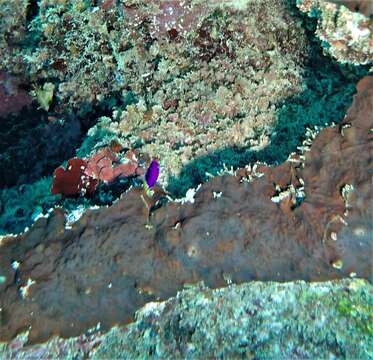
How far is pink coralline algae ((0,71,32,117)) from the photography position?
529 centimetres

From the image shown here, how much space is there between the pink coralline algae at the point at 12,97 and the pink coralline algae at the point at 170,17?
6.63 ft

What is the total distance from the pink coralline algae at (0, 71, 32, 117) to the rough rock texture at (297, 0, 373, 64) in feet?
12.6

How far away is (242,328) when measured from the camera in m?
2.61

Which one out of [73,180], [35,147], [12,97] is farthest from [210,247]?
[12,97]

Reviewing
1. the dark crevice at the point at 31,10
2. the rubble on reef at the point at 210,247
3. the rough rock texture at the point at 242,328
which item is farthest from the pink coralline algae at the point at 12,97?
the rough rock texture at the point at 242,328

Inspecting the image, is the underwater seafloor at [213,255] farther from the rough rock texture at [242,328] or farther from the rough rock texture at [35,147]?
the rough rock texture at [35,147]

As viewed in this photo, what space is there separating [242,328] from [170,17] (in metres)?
3.30

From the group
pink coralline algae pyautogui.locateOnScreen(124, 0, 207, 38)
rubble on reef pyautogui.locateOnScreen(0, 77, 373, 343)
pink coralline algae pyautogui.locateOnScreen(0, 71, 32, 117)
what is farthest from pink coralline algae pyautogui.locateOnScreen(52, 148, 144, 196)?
pink coralline algae pyautogui.locateOnScreen(0, 71, 32, 117)

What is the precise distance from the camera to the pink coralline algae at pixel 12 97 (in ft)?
17.4

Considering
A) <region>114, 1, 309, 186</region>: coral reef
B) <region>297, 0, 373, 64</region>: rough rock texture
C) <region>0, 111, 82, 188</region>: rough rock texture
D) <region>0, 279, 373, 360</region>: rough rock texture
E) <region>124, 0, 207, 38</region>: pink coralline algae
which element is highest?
<region>297, 0, 373, 64</region>: rough rock texture

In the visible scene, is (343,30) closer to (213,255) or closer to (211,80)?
(211,80)

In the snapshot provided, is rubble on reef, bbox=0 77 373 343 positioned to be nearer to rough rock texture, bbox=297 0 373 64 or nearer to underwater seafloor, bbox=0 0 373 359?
underwater seafloor, bbox=0 0 373 359

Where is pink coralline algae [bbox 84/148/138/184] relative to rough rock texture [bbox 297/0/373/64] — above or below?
below

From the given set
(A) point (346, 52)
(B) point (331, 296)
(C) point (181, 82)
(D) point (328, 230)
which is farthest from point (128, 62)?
(B) point (331, 296)
